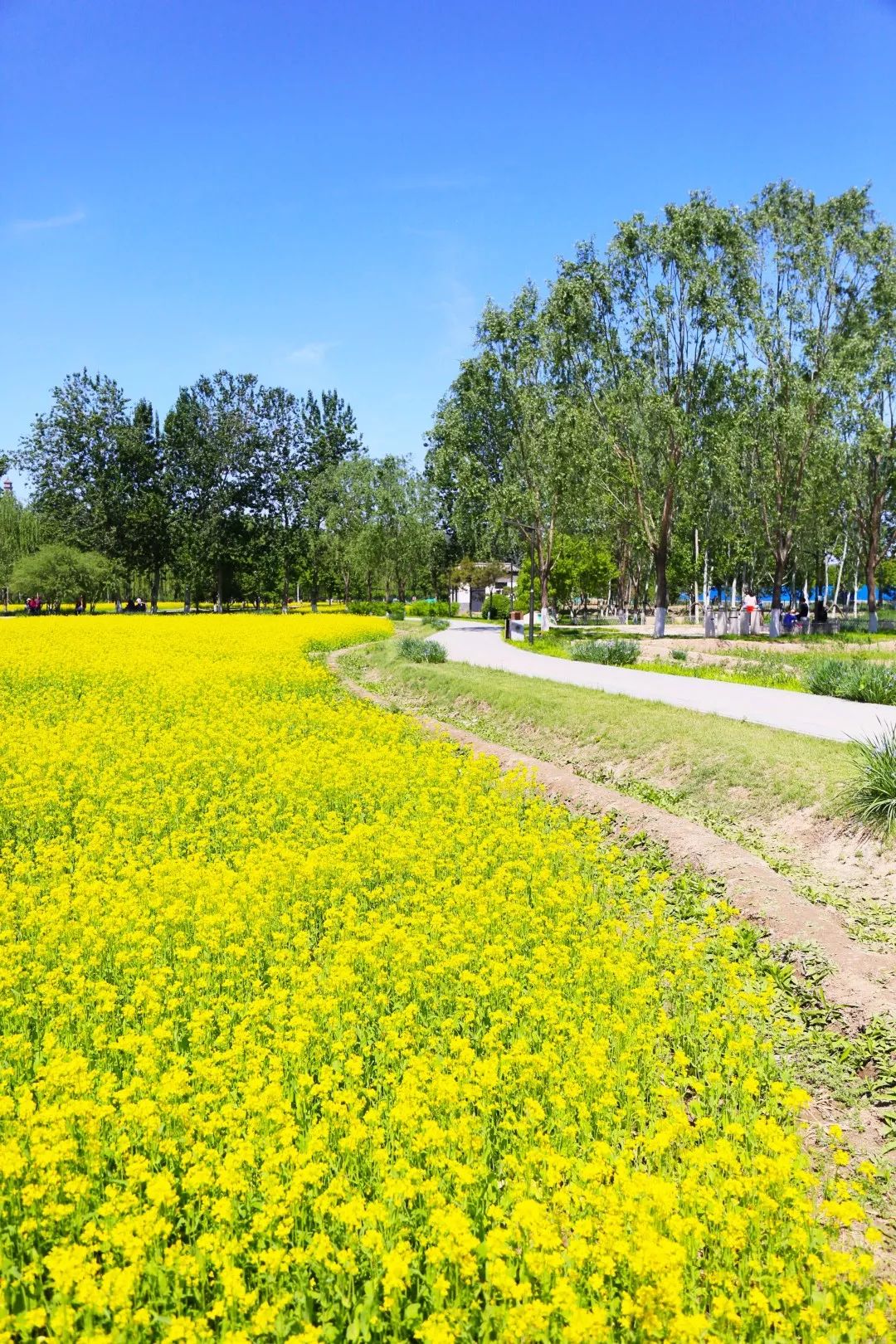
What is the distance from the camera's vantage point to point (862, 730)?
11.6m

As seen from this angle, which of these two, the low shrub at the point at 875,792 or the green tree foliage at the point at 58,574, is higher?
the green tree foliage at the point at 58,574

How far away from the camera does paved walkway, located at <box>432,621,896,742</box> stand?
1235 centimetres

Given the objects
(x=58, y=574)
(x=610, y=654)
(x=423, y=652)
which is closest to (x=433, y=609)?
(x=58, y=574)

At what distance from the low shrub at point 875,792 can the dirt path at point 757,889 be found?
1.29m

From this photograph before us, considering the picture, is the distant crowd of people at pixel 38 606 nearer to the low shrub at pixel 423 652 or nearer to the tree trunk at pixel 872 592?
the low shrub at pixel 423 652

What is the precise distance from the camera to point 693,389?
107 feet

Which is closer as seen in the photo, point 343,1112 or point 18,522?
point 343,1112

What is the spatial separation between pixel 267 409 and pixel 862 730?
237ft

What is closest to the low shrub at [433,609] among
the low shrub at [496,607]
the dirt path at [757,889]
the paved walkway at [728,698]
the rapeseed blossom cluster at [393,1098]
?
the low shrub at [496,607]

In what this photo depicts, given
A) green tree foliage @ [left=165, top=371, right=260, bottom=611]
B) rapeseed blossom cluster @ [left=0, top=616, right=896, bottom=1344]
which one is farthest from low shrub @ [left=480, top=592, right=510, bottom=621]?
rapeseed blossom cluster @ [left=0, top=616, right=896, bottom=1344]

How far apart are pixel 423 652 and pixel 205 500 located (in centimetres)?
5420

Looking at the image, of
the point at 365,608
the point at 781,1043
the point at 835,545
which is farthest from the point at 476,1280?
the point at 835,545

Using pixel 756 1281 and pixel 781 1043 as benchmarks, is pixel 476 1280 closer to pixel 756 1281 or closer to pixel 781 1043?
pixel 756 1281

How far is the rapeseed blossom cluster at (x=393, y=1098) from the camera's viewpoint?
2.93 m
